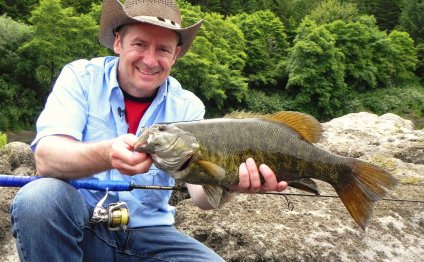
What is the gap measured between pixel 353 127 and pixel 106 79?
486 centimetres

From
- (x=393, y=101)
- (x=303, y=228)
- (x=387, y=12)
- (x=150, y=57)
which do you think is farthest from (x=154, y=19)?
(x=387, y=12)

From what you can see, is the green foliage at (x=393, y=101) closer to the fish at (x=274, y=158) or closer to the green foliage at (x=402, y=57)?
the green foliage at (x=402, y=57)

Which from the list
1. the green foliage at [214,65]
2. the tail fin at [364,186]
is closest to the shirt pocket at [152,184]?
the tail fin at [364,186]

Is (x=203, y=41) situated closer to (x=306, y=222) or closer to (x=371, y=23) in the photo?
(x=371, y=23)

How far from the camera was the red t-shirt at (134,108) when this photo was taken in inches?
149

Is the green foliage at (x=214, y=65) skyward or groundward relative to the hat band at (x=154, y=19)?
groundward

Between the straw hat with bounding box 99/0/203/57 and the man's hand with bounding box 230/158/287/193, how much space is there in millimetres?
1172

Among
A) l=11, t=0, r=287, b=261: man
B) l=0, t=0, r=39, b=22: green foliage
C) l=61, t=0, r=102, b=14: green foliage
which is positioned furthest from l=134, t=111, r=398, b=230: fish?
l=0, t=0, r=39, b=22: green foliage

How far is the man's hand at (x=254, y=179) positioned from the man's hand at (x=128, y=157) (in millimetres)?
599

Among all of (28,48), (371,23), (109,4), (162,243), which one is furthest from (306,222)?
(371,23)

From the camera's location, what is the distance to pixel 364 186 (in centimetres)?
325

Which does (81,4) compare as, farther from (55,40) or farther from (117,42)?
(117,42)

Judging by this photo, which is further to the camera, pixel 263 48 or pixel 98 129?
pixel 263 48

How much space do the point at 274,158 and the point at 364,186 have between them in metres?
0.59
